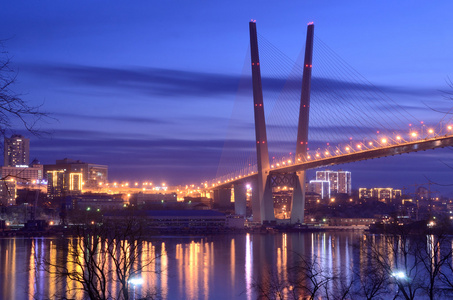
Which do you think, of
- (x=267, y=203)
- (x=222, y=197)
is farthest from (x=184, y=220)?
(x=222, y=197)

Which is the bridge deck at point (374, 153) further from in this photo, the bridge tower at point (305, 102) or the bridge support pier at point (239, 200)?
the bridge support pier at point (239, 200)

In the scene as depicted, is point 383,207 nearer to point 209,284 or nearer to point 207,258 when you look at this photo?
point 207,258

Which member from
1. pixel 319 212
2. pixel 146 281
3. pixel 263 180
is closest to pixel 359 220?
pixel 319 212

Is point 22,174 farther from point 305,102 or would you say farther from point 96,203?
point 305,102

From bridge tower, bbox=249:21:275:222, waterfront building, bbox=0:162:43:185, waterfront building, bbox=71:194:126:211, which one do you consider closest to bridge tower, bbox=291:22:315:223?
bridge tower, bbox=249:21:275:222

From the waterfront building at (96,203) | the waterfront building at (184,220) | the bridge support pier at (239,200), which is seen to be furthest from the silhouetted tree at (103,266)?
the waterfront building at (96,203)
